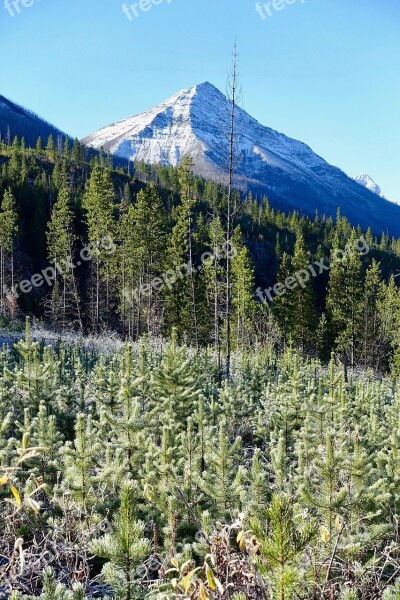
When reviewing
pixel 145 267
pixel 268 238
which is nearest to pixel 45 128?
pixel 268 238

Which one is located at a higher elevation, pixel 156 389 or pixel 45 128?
pixel 45 128

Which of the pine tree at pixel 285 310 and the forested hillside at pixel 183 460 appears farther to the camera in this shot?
the pine tree at pixel 285 310

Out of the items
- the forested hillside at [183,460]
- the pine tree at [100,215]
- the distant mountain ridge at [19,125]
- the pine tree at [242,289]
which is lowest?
the forested hillside at [183,460]

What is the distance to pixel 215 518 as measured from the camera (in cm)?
437

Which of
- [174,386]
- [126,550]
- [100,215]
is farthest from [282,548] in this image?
[100,215]

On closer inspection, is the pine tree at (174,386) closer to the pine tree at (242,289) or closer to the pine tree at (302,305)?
the pine tree at (242,289)

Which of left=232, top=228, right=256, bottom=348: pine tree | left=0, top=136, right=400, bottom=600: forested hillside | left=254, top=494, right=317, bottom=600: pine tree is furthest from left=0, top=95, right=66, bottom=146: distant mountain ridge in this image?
left=254, top=494, right=317, bottom=600: pine tree

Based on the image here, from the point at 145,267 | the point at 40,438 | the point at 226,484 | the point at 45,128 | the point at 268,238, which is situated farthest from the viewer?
the point at 45,128

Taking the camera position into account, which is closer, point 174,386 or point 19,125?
point 174,386

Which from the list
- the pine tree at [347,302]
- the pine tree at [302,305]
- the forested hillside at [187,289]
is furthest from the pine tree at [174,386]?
the pine tree at [302,305]

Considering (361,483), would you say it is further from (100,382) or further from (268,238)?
(268,238)

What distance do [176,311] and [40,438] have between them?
28.7 meters

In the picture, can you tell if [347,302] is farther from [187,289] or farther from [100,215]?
[100,215]

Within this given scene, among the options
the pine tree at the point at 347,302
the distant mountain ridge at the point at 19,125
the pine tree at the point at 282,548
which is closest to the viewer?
Result: the pine tree at the point at 282,548
